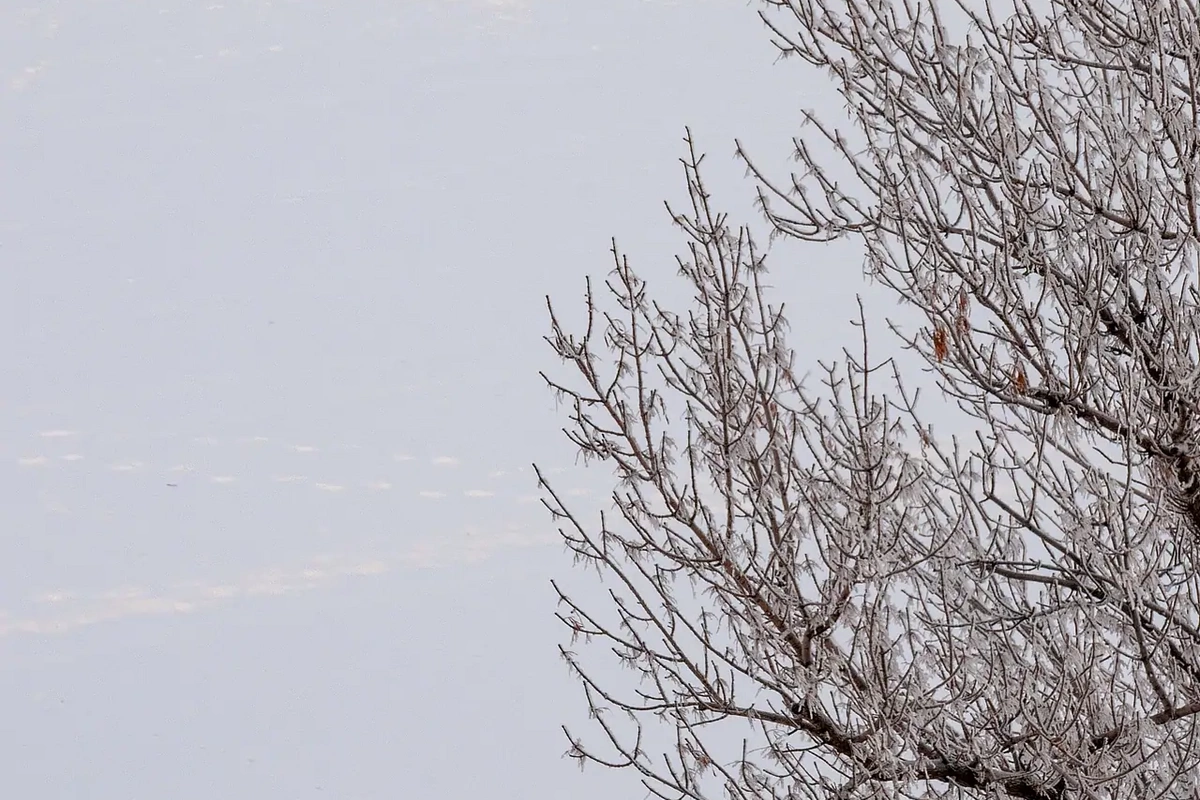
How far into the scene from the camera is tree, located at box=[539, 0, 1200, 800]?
3305 millimetres

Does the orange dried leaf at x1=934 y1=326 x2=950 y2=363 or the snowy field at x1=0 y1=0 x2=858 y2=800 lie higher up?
the snowy field at x1=0 y1=0 x2=858 y2=800

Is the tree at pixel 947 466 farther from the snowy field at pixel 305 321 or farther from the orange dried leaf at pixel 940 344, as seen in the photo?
the snowy field at pixel 305 321

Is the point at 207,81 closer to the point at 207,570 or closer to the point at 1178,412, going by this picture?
the point at 207,570

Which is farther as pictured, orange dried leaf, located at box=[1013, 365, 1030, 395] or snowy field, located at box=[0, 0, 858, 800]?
snowy field, located at box=[0, 0, 858, 800]

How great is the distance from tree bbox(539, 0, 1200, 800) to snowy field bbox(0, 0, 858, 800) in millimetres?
12412

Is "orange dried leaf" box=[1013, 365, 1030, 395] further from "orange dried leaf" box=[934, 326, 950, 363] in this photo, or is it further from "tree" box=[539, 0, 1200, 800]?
"orange dried leaf" box=[934, 326, 950, 363]

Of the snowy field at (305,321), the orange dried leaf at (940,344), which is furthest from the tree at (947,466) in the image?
the snowy field at (305,321)

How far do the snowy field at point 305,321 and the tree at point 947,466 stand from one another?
12.4 meters

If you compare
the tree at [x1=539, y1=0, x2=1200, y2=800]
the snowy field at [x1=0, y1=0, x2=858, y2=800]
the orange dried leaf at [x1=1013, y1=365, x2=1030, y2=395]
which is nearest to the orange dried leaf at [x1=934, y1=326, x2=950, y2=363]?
the tree at [x1=539, y1=0, x2=1200, y2=800]

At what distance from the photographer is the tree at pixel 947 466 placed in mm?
3305

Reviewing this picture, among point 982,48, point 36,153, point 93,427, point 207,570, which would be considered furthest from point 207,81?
point 982,48

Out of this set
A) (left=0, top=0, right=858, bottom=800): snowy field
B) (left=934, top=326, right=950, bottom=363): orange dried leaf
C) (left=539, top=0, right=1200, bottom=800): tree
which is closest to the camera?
(left=539, top=0, right=1200, bottom=800): tree

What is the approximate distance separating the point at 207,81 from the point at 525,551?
1157 centimetres

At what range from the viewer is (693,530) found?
3309mm
